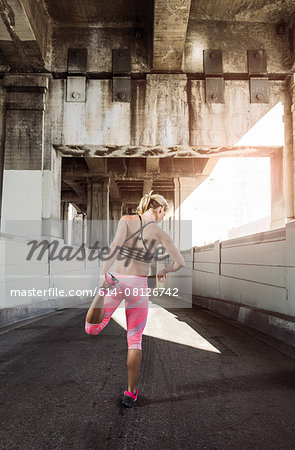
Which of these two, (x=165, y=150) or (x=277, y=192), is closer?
(x=165, y=150)

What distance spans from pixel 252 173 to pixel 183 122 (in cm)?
3196

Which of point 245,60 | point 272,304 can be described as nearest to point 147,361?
point 272,304

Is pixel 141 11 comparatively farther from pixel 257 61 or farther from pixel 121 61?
pixel 257 61

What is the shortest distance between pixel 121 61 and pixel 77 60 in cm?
150

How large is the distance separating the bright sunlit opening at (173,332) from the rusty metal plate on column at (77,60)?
332 inches

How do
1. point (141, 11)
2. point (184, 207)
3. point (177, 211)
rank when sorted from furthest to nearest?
point (177, 211), point (184, 207), point (141, 11)

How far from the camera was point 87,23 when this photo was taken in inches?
510

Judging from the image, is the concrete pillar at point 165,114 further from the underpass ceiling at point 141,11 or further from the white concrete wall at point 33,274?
the white concrete wall at point 33,274

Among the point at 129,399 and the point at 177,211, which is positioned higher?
the point at 177,211

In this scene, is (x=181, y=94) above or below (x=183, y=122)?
above

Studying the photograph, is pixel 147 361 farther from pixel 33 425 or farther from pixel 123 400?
pixel 33 425

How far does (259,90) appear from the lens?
12844 mm

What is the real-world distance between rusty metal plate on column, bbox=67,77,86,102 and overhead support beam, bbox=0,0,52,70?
961mm

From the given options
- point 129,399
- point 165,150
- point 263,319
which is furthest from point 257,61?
point 129,399
